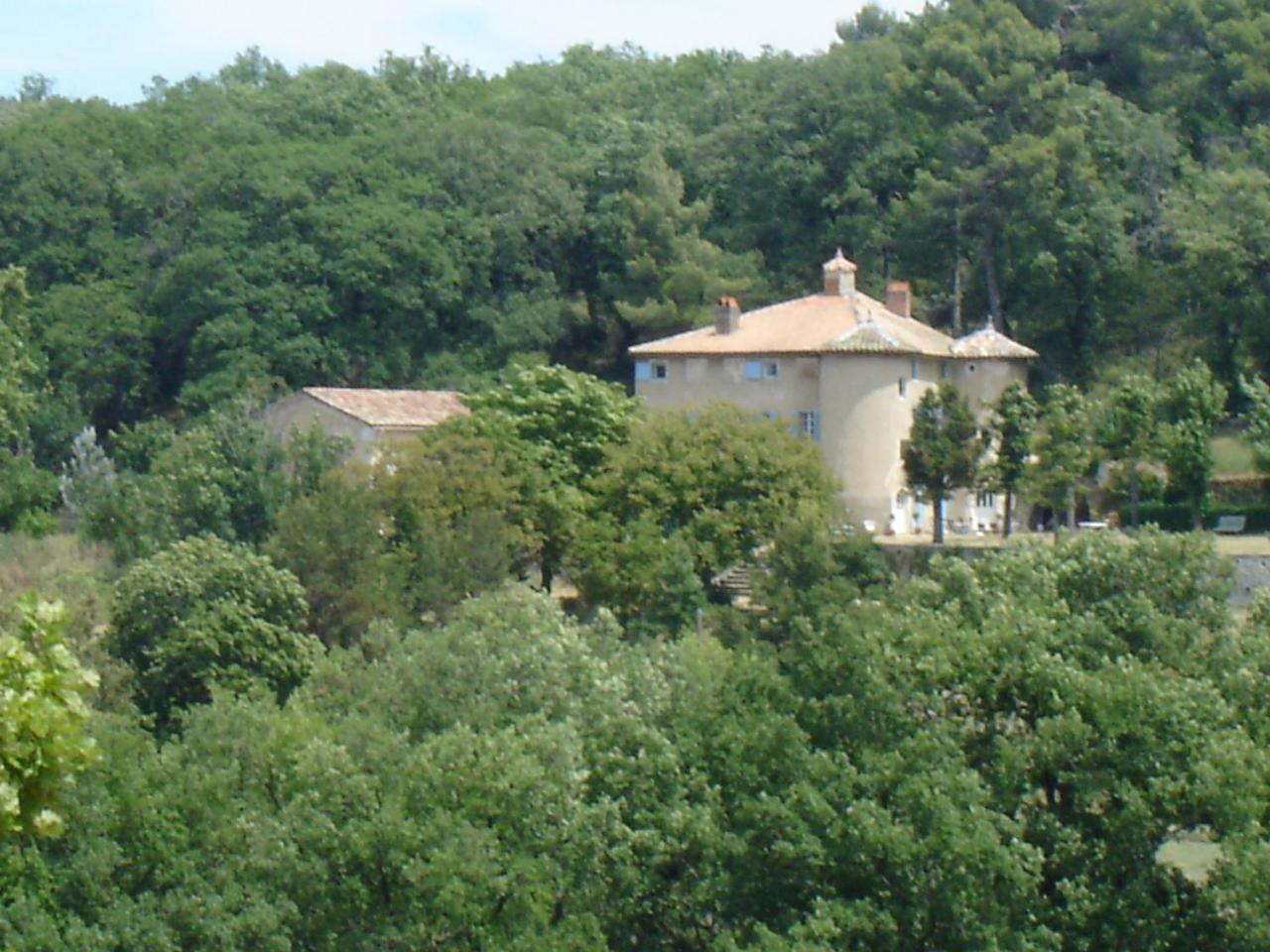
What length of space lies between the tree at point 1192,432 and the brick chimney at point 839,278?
8.98 meters

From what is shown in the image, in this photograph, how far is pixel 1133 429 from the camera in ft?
135

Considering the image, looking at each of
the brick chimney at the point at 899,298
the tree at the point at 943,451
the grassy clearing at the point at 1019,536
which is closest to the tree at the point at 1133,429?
the grassy clearing at the point at 1019,536

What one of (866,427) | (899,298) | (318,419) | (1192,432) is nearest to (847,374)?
(866,427)

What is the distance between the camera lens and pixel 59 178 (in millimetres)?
63438

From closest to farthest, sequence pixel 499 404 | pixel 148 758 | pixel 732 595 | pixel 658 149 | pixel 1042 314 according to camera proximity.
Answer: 1. pixel 148 758
2. pixel 732 595
3. pixel 499 404
4. pixel 1042 314
5. pixel 658 149

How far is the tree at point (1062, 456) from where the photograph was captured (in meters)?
41.2

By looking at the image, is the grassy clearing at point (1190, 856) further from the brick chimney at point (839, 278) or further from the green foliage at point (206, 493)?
the brick chimney at point (839, 278)

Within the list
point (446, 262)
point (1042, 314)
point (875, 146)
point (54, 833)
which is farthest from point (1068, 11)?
point (54, 833)

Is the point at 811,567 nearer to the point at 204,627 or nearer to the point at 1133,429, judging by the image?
the point at 1133,429

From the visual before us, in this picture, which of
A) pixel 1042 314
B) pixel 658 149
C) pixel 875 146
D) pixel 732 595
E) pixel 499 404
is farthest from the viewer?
pixel 658 149

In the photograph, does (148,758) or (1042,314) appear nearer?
(148,758)

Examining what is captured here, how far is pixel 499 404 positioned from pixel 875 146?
1805cm

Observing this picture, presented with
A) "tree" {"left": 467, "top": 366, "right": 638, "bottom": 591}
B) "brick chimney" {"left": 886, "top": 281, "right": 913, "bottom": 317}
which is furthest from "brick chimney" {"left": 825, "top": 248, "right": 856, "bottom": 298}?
"tree" {"left": 467, "top": 366, "right": 638, "bottom": 591}

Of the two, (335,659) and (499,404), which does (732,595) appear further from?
(335,659)
